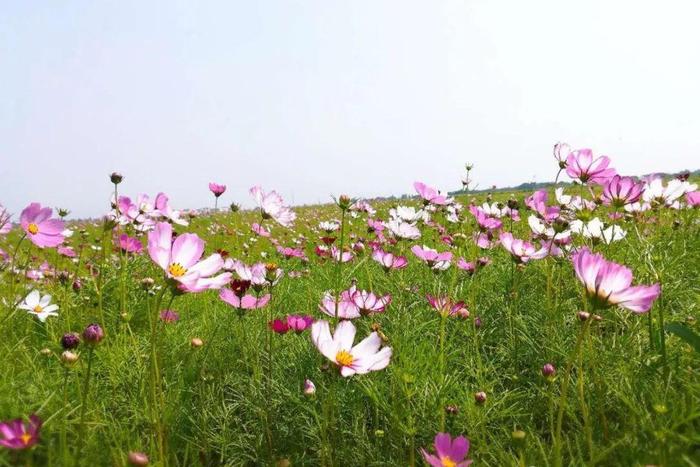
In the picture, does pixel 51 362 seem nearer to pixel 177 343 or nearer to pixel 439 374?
pixel 177 343

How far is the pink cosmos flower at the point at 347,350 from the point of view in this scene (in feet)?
3.00

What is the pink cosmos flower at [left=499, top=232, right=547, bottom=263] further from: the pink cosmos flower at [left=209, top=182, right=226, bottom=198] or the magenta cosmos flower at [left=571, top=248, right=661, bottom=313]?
the pink cosmos flower at [left=209, top=182, right=226, bottom=198]

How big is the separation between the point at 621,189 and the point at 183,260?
122 cm

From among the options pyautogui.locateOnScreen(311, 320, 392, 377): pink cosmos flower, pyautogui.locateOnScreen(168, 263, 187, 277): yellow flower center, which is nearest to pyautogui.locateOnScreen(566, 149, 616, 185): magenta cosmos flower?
pyautogui.locateOnScreen(311, 320, 392, 377): pink cosmos flower

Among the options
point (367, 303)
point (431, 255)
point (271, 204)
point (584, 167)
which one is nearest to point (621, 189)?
point (584, 167)

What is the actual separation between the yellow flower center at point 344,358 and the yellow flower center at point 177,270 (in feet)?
1.16

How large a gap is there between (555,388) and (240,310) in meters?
0.96

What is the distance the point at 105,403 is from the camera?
135cm

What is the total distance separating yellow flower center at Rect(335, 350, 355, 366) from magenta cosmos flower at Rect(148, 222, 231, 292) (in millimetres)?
273

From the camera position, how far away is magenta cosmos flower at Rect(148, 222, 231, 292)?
900 mm

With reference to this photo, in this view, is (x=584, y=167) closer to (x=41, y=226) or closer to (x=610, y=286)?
(x=610, y=286)

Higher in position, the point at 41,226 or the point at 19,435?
the point at 41,226

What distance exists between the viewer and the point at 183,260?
997mm

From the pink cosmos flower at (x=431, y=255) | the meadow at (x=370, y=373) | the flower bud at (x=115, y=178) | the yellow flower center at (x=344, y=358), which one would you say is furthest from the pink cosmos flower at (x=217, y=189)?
the yellow flower center at (x=344, y=358)
